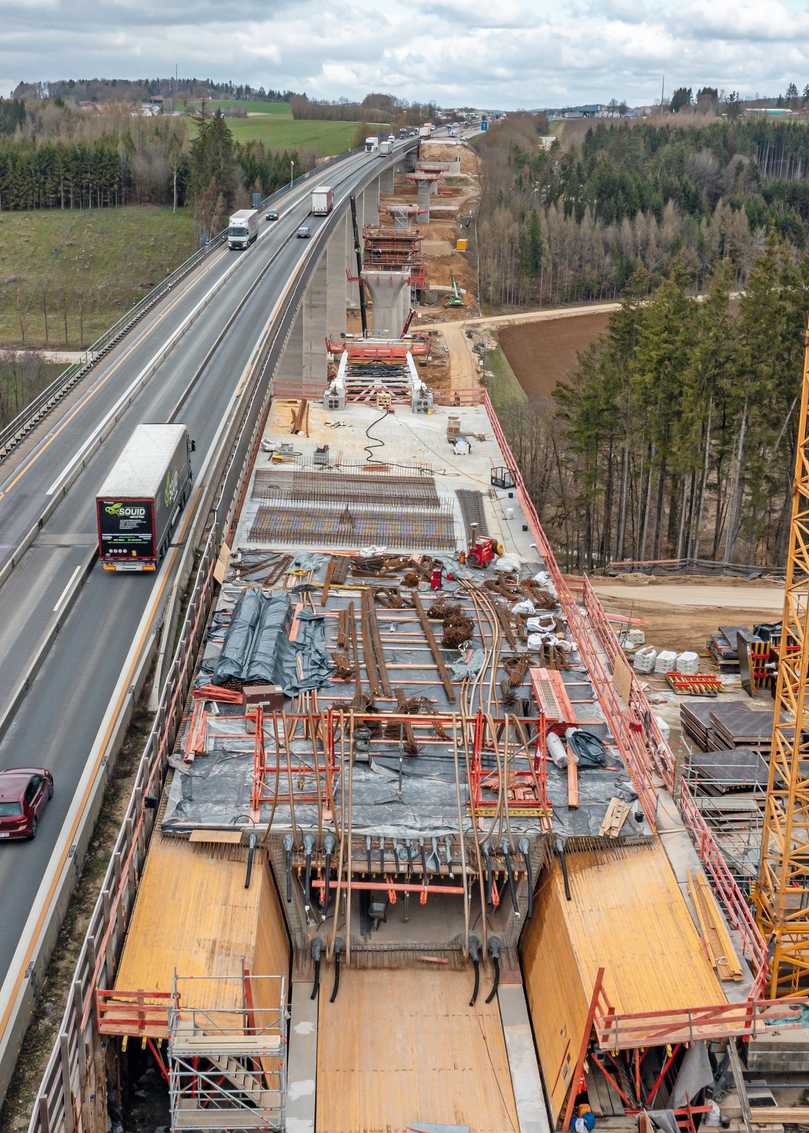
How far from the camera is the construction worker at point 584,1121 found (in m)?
23.4

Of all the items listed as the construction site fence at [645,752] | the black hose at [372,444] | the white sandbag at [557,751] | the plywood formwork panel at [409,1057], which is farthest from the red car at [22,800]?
the black hose at [372,444]

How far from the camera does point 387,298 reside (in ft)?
353

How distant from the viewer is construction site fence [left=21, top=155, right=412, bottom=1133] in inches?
765

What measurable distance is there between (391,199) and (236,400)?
129 m

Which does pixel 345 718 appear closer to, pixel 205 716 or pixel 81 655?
pixel 205 716

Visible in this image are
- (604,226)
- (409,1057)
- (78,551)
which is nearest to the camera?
→ (409,1057)

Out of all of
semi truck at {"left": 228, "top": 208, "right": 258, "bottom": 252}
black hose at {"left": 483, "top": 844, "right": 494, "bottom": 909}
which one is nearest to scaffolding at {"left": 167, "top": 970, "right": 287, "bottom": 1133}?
black hose at {"left": 483, "top": 844, "right": 494, "bottom": 909}

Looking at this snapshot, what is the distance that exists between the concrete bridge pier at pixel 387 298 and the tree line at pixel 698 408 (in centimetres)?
4398

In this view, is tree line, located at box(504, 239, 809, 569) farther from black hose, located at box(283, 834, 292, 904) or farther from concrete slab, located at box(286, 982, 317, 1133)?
concrete slab, located at box(286, 982, 317, 1133)

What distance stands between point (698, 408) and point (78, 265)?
101 m

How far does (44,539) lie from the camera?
41.2 metres

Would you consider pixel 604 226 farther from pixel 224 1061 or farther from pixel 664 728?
pixel 224 1061

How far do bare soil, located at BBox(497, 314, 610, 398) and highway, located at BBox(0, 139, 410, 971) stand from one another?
134ft

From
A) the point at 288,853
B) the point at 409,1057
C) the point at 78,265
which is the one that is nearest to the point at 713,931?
the point at 409,1057
